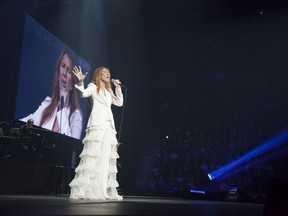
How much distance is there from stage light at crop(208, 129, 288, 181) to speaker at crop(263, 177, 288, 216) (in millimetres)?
7836

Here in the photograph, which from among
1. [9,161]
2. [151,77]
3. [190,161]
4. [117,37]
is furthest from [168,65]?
[9,161]

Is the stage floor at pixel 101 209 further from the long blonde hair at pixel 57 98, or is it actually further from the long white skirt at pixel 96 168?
the long blonde hair at pixel 57 98

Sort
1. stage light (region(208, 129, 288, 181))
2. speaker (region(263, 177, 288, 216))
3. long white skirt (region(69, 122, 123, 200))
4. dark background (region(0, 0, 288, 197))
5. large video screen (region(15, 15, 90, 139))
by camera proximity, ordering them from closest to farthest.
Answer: speaker (region(263, 177, 288, 216)), long white skirt (region(69, 122, 123, 200)), large video screen (region(15, 15, 90, 139)), dark background (region(0, 0, 288, 197)), stage light (region(208, 129, 288, 181))

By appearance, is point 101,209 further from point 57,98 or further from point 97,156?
point 57,98

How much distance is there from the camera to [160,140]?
11578mm

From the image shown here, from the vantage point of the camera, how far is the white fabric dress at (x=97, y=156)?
441cm

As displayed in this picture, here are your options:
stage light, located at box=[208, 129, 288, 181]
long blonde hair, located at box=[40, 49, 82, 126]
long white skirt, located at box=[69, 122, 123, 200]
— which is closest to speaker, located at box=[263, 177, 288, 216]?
long white skirt, located at box=[69, 122, 123, 200]

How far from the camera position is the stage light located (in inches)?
398

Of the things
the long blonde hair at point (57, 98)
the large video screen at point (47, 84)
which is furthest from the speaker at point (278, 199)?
the long blonde hair at point (57, 98)

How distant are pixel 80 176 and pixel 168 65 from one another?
24.2ft

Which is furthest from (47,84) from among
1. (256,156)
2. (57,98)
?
(256,156)

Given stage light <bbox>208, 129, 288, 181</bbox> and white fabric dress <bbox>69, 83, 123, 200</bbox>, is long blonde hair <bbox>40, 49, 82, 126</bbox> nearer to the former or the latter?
white fabric dress <bbox>69, 83, 123, 200</bbox>

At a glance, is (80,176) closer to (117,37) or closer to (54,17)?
(54,17)

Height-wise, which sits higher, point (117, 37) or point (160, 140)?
point (117, 37)
